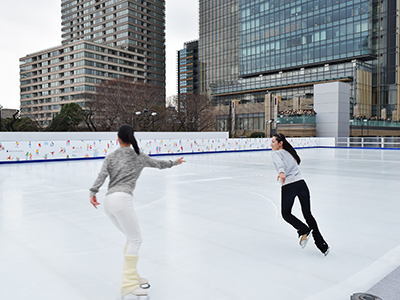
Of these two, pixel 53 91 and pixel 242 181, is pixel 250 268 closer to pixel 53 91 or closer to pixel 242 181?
pixel 242 181

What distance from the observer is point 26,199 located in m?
9.38

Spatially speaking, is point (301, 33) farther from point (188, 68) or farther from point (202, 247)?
point (188, 68)

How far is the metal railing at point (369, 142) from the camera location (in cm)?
3576

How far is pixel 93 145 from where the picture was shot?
24.4 m

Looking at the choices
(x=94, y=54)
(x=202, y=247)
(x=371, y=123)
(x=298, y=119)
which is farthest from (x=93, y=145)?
(x=94, y=54)

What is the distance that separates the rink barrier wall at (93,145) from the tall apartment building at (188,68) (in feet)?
381

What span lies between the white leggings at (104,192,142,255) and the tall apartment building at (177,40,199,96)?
144710 millimetres

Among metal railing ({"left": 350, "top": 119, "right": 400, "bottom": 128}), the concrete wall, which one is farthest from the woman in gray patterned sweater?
metal railing ({"left": 350, "top": 119, "right": 400, "bottom": 128})

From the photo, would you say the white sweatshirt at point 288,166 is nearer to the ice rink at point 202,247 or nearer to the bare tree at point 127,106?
the ice rink at point 202,247

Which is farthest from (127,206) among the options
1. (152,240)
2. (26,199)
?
(26,199)

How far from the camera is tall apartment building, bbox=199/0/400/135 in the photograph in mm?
65562

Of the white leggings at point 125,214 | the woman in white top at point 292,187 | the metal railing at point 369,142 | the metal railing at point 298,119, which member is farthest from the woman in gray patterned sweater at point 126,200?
the metal railing at point 298,119

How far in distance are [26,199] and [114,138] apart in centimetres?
1839

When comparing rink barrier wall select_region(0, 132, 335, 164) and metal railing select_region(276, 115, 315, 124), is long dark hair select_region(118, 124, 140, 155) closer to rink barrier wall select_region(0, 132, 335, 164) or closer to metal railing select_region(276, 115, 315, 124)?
rink barrier wall select_region(0, 132, 335, 164)
